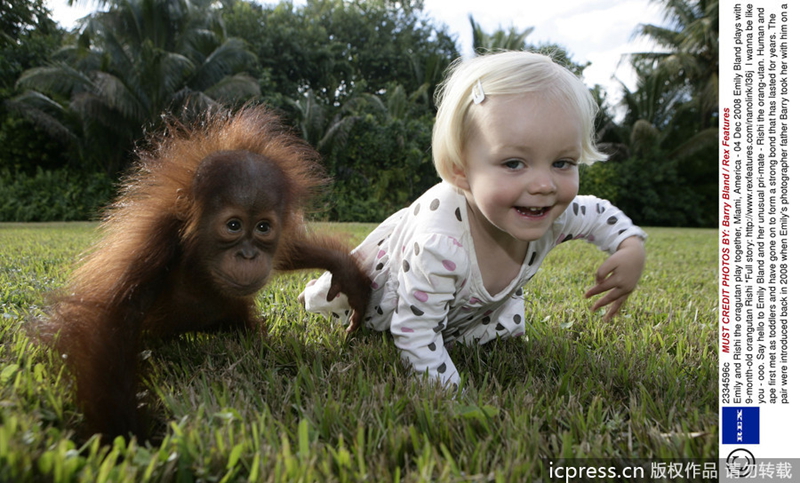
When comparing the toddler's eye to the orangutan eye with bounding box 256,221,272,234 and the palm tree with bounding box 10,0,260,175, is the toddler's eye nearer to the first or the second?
the orangutan eye with bounding box 256,221,272,234

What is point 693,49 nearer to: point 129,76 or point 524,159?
point 129,76

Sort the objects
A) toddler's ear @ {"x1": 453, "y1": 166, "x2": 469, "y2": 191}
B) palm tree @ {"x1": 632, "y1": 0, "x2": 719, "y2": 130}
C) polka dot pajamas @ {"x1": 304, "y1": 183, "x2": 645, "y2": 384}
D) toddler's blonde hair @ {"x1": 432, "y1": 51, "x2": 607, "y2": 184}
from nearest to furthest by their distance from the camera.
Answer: toddler's blonde hair @ {"x1": 432, "y1": 51, "x2": 607, "y2": 184} → polka dot pajamas @ {"x1": 304, "y1": 183, "x2": 645, "y2": 384} → toddler's ear @ {"x1": 453, "y1": 166, "x2": 469, "y2": 191} → palm tree @ {"x1": 632, "y1": 0, "x2": 719, "y2": 130}

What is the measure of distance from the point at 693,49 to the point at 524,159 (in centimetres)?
2829

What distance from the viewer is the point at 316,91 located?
92.6 ft

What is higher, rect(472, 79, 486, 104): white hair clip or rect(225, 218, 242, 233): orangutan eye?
rect(472, 79, 486, 104): white hair clip

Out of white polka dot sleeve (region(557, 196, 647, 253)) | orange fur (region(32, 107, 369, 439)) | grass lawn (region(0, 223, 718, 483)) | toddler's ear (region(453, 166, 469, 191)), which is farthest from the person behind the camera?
white polka dot sleeve (region(557, 196, 647, 253))

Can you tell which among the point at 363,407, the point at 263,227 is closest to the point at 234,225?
the point at 263,227

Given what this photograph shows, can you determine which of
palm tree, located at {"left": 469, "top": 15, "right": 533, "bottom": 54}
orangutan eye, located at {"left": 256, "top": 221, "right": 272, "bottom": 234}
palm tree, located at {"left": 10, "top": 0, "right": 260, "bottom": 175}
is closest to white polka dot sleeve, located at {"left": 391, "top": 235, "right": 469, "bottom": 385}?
orangutan eye, located at {"left": 256, "top": 221, "right": 272, "bottom": 234}

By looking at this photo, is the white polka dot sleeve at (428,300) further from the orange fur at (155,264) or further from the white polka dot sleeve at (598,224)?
the white polka dot sleeve at (598,224)

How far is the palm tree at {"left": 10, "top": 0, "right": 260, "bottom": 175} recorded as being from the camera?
690 inches

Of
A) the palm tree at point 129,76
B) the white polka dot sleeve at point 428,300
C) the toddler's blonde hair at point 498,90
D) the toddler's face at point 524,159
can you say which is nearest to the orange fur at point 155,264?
the white polka dot sleeve at point 428,300

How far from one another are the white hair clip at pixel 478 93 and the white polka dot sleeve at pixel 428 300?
0.50 metres

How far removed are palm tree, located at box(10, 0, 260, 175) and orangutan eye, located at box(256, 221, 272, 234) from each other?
16.1 m

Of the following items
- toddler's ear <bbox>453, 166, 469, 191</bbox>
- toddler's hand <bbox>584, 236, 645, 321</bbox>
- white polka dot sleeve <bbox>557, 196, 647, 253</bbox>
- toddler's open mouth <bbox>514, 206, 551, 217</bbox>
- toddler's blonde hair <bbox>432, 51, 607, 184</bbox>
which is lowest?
toddler's hand <bbox>584, 236, 645, 321</bbox>
